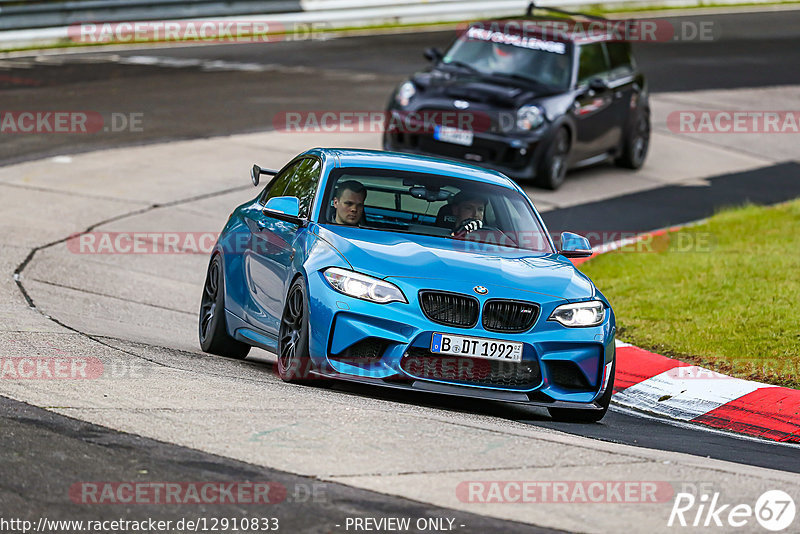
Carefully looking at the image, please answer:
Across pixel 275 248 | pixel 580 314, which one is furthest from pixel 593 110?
pixel 580 314

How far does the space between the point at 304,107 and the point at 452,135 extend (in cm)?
510

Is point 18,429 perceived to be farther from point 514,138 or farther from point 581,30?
point 581,30

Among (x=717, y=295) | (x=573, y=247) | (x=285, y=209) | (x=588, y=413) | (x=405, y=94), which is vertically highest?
(x=285, y=209)

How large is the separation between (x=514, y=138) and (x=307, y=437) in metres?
11.1

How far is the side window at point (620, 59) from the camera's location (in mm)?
19375

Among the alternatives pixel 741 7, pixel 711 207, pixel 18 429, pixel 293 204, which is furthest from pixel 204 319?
pixel 741 7

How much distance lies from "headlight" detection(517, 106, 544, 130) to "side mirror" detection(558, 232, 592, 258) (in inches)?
321

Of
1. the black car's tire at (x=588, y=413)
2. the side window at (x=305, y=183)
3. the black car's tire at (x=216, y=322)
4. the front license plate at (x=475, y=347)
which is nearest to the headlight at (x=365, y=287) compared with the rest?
the front license plate at (x=475, y=347)

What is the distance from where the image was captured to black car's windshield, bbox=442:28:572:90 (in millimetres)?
18094

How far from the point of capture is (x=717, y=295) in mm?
12047

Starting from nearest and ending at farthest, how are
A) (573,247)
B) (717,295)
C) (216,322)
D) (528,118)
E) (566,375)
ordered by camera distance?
(566,375)
(573,247)
(216,322)
(717,295)
(528,118)

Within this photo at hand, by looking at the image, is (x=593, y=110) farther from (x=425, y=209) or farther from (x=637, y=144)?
(x=425, y=209)

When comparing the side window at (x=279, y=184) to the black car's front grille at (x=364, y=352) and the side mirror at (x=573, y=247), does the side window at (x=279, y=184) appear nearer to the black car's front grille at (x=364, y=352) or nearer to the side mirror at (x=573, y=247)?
the side mirror at (x=573, y=247)

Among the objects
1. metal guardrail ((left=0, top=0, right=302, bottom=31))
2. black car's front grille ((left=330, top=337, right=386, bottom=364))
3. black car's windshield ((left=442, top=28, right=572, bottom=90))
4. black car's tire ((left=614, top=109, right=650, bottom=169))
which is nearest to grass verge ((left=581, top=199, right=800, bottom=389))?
black car's windshield ((left=442, top=28, right=572, bottom=90))
